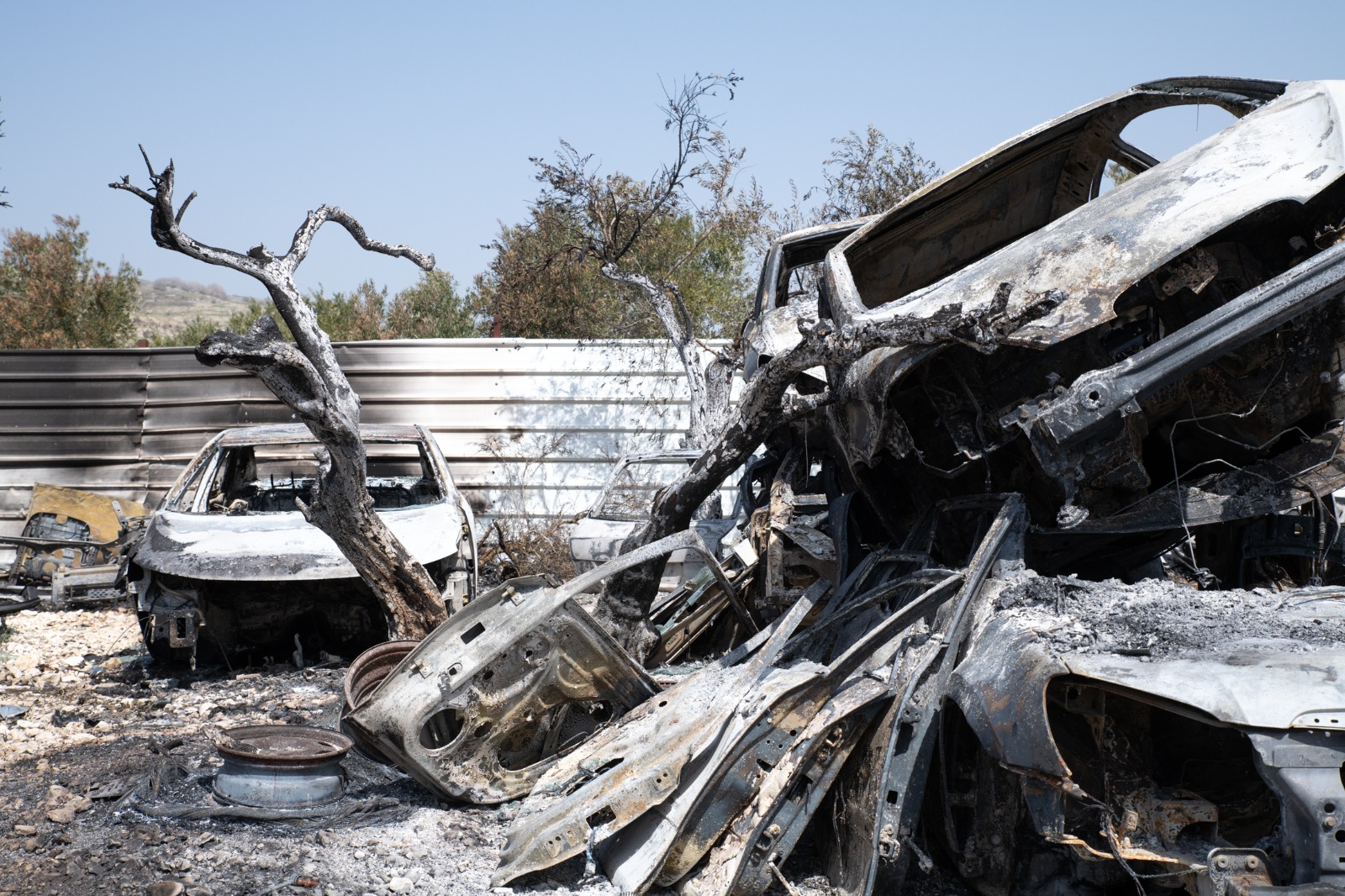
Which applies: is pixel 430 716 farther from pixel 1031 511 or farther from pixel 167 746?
pixel 1031 511

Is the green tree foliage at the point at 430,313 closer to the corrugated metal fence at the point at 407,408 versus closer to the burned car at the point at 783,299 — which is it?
the corrugated metal fence at the point at 407,408

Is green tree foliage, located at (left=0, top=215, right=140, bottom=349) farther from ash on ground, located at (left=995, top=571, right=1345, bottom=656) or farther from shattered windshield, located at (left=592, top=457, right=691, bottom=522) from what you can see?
ash on ground, located at (left=995, top=571, right=1345, bottom=656)

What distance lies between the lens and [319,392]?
634cm

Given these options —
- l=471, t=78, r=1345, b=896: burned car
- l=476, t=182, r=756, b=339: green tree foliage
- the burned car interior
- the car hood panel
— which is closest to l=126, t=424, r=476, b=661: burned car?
the burned car interior

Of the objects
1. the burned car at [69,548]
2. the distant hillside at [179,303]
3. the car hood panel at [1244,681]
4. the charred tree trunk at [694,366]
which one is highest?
the distant hillside at [179,303]

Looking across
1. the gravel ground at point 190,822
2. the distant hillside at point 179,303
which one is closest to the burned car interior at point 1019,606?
the gravel ground at point 190,822

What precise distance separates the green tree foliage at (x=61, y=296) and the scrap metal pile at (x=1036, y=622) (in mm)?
17739

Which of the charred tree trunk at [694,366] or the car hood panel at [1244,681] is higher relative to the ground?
the charred tree trunk at [694,366]

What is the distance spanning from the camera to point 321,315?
978 inches

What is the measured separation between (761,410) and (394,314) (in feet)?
66.0

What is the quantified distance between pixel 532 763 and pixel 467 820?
1.31 feet

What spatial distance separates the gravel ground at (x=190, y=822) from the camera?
4.03 metres

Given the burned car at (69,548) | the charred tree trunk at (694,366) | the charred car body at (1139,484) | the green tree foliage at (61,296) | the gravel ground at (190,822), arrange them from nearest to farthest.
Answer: the charred car body at (1139,484) < the gravel ground at (190,822) < the burned car at (69,548) < the charred tree trunk at (694,366) < the green tree foliage at (61,296)

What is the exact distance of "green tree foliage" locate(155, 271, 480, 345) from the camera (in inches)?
909
